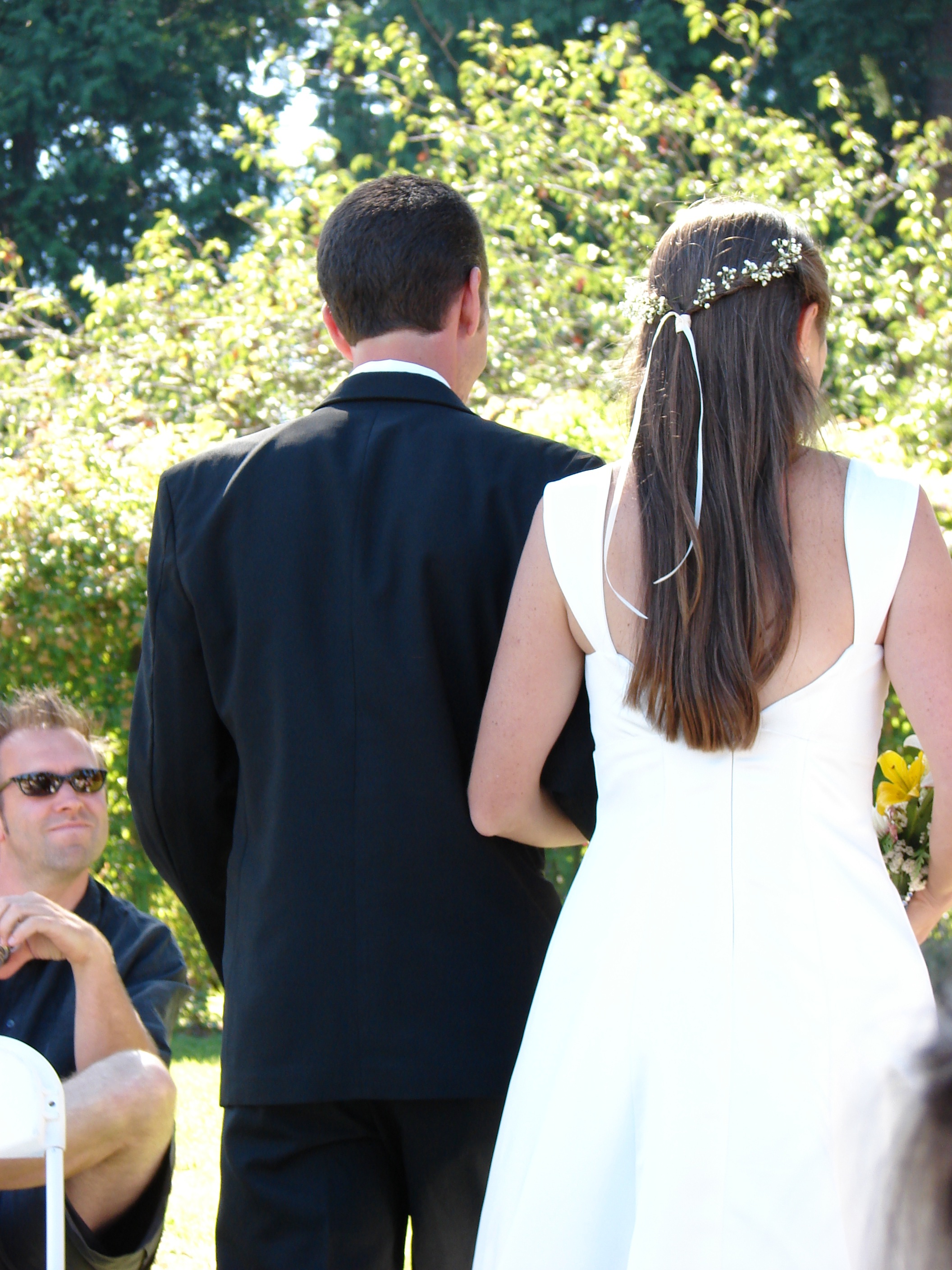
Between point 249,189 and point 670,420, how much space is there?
1862 centimetres

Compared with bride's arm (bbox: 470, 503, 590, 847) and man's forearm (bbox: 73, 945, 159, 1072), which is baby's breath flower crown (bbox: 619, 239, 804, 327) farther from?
man's forearm (bbox: 73, 945, 159, 1072)

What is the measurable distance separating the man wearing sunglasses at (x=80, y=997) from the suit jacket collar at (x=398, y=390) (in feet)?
4.01

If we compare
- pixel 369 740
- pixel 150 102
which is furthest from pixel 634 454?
pixel 150 102

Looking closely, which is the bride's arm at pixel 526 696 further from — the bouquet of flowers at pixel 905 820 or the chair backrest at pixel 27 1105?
the chair backrest at pixel 27 1105

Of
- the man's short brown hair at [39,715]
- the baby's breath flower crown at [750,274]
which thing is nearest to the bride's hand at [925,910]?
the baby's breath flower crown at [750,274]

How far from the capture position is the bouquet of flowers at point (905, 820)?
6.77 ft

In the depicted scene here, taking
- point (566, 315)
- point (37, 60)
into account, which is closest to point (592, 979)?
point (566, 315)

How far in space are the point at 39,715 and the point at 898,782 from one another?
74.5 inches

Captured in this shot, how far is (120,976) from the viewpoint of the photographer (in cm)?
291

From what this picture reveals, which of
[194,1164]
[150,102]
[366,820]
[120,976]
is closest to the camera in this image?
[366,820]

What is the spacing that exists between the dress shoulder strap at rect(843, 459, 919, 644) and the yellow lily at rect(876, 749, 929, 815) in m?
0.49

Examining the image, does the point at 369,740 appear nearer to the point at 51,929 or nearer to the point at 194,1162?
the point at 51,929

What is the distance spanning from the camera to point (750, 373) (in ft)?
5.82

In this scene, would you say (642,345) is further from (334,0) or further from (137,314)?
(334,0)
